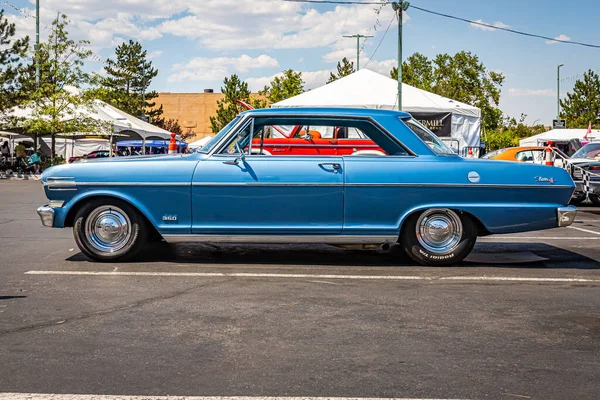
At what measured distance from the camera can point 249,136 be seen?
23.2ft

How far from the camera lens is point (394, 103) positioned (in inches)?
868

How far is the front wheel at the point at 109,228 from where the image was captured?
699 cm

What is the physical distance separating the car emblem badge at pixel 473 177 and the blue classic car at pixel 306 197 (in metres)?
0.01

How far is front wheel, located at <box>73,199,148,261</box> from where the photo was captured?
6988mm

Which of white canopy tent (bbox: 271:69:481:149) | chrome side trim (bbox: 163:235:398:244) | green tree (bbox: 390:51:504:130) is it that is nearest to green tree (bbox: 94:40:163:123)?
green tree (bbox: 390:51:504:130)

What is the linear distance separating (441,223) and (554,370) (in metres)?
3.36

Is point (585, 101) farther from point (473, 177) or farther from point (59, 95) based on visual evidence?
point (473, 177)

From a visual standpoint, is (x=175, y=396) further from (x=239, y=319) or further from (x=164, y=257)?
(x=164, y=257)

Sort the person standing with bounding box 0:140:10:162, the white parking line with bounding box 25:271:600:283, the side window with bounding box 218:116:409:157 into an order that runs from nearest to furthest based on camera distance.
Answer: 1. the white parking line with bounding box 25:271:600:283
2. the side window with bounding box 218:116:409:157
3. the person standing with bounding box 0:140:10:162

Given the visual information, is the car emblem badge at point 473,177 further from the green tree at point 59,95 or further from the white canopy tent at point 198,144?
the green tree at point 59,95

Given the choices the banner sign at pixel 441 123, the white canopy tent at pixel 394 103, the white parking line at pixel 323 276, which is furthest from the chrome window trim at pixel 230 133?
the banner sign at pixel 441 123

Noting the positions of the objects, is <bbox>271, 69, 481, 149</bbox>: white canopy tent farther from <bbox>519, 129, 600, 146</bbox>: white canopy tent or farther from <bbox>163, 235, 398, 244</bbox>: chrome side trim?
<bbox>519, 129, 600, 146</bbox>: white canopy tent

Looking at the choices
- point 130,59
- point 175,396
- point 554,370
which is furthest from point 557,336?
point 130,59

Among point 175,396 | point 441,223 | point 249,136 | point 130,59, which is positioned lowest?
point 175,396
